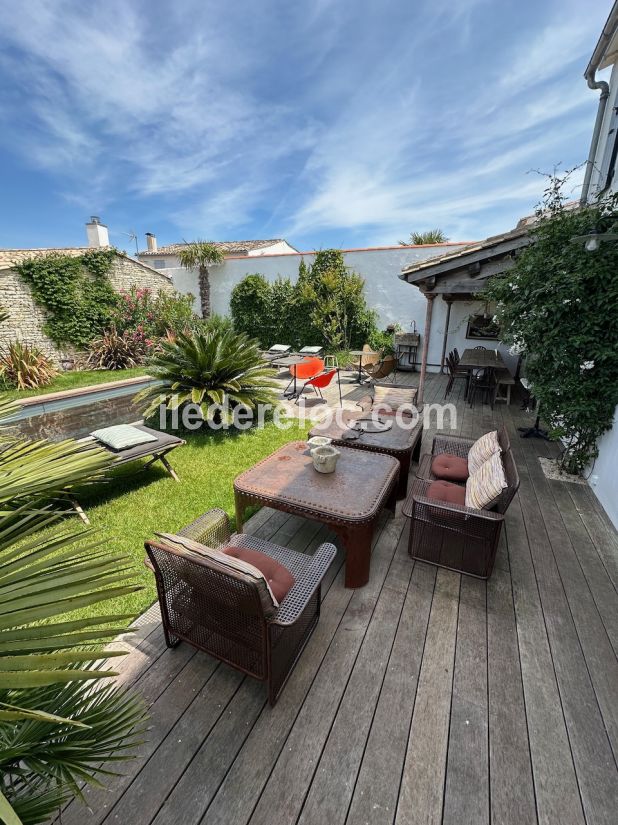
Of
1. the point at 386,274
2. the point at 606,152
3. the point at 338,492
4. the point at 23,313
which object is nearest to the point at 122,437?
the point at 338,492

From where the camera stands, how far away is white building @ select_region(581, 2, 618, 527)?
345 centimetres

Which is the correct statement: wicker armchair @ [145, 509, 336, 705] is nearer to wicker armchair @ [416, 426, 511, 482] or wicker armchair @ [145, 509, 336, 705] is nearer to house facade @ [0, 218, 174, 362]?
wicker armchair @ [416, 426, 511, 482]

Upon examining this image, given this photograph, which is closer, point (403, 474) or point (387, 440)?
point (403, 474)

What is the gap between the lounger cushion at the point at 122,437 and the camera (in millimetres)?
3721

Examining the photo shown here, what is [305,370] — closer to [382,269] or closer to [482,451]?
[482,451]

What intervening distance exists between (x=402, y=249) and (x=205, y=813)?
11.8 m

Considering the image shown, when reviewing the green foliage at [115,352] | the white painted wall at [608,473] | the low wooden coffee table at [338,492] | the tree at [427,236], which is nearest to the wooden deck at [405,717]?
the low wooden coffee table at [338,492]

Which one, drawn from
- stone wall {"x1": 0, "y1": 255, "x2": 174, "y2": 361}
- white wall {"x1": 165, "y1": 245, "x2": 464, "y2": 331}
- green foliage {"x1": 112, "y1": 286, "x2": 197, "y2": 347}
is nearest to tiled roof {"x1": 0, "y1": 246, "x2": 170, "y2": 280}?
stone wall {"x1": 0, "y1": 255, "x2": 174, "y2": 361}

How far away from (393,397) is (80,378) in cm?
974

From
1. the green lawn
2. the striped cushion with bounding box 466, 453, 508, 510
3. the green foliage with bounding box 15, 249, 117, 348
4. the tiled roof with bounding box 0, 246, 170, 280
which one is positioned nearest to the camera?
the striped cushion with bounding box 466, 453, 508, 510

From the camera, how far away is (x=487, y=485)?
2477 mm

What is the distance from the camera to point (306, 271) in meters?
11.6

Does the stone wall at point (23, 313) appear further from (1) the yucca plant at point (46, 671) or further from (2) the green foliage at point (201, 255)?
(1) the yucca plant at point (46, 671)

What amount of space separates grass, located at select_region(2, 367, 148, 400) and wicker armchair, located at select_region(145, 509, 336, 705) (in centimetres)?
839
